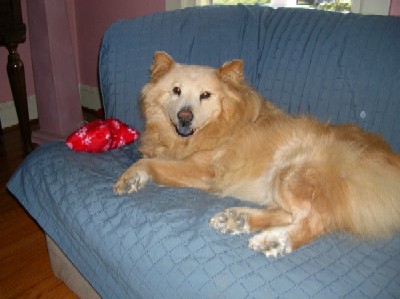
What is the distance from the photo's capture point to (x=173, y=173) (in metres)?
1.89

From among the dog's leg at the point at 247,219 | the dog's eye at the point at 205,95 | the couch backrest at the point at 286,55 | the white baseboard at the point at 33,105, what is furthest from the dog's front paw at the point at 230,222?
the white baseboard at the point at 33,105

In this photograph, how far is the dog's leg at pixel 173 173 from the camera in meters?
1.84

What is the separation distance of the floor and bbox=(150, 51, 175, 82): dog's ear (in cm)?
136

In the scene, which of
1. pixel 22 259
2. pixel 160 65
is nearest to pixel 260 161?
pixel 160 65

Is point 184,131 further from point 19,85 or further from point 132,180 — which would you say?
point 19,85

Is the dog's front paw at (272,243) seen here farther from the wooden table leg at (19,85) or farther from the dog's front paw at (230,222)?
the wooden table leg at (19,85)

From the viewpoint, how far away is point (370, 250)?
141cm

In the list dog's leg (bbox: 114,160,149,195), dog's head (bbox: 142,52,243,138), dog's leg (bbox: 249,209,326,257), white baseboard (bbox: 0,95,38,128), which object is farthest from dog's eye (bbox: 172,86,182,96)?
white baseboard (bbox: 0,95,38,128)

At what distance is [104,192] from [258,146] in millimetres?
819

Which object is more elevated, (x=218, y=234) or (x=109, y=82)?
(x=109, y=82)

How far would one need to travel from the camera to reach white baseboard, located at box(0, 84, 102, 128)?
13.6ft

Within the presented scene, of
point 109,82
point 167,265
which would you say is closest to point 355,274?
point 167,265

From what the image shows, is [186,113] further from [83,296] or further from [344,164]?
[83,296]

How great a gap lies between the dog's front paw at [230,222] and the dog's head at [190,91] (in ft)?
2.08
